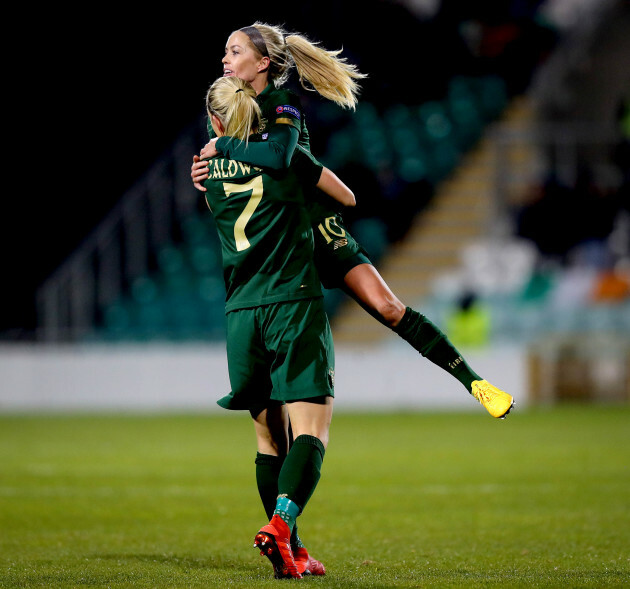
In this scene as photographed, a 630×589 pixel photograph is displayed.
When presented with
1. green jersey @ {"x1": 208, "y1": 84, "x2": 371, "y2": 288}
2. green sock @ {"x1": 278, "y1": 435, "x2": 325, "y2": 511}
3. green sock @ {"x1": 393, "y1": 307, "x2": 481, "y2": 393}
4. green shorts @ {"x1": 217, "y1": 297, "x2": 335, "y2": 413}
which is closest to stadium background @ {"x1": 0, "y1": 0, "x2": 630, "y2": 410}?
green sock @ {"x1": 393, "y1": 307, "x2": 481, "y2": 393}

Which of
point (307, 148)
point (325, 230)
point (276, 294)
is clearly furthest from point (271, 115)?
point (276, 294)

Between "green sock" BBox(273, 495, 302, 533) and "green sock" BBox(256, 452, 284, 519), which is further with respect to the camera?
"green sock" BBox(256, 452, 284, 519)

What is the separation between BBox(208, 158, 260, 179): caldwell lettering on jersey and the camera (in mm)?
4430

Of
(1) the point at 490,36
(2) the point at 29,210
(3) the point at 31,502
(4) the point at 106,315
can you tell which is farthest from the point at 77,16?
(3) the point at 31,502

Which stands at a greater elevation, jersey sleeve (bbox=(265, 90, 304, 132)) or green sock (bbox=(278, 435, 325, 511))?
jersey sleeve (bbox=(265, 90, 304, 132))

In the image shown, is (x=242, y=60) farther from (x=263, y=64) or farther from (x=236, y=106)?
(x=236, y=106)

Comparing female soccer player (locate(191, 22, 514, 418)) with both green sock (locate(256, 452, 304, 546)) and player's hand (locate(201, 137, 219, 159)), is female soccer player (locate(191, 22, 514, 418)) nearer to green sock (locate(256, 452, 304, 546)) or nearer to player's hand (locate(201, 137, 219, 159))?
player's hand (locate(201, 137, 219, 159))

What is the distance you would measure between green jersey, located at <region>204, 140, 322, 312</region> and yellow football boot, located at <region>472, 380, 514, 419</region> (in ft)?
2.39

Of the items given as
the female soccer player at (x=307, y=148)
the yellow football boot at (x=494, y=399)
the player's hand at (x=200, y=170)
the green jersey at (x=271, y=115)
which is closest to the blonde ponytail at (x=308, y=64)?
the female soccer player at (x=307, y=148)

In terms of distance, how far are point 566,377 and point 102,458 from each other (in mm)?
8930

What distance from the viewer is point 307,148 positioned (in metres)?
4.65

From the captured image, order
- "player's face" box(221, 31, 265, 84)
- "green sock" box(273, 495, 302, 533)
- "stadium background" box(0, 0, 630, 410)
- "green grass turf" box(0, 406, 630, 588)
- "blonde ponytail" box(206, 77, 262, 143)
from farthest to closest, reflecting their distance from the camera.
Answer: "stadium background" box(0, 0, 630, 410)
"green grass turf" box(0, 406, 630, 588)
"player's face" box(221, 31, 265, 84)
"blonde ponytail" box(206, 77, 262, 143)
"green sock" box(273, 495, 302, 533)

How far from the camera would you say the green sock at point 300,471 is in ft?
14.2

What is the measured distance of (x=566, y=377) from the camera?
681 inches
